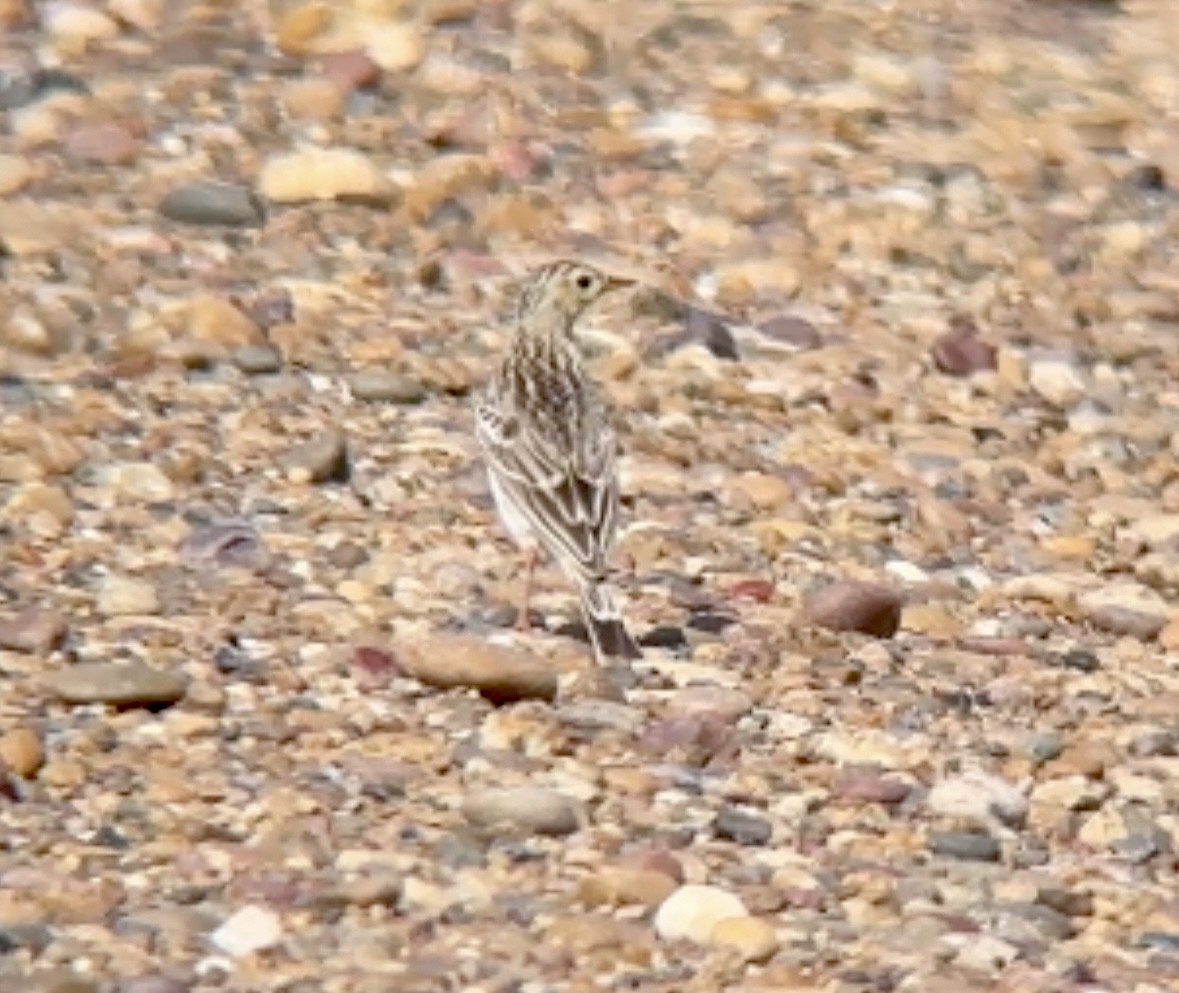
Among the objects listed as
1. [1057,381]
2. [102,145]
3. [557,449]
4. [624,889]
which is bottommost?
[1057,381]

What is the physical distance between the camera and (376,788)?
771cm

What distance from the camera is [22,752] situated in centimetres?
758

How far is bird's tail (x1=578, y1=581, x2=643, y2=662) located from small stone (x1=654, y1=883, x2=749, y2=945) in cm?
135

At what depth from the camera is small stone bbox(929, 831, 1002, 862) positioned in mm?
7750

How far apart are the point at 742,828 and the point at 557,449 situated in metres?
1.71

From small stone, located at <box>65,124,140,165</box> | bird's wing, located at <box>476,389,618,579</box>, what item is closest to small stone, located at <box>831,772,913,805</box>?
bird's wing, located at <box>476,389,618,579</box>

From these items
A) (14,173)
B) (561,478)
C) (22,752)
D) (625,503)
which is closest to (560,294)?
(625,503)

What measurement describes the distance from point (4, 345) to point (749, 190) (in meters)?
2.69

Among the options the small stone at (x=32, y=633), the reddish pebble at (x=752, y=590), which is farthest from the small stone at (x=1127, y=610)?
the small stone at (x=32, y=633)

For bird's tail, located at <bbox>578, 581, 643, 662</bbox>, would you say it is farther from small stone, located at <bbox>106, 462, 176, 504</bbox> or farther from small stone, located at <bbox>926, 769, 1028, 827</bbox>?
small stone, located at <bbox>106, 462, 176, 504</bbox>

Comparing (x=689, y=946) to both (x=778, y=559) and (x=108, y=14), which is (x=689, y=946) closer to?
(x=778, y=559)

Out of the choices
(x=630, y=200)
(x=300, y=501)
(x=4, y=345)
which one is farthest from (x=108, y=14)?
(x=300, y=501)

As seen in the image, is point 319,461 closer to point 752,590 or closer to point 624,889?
point 752,590

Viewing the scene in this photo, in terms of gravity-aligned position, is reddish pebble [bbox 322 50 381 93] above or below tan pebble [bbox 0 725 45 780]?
below
